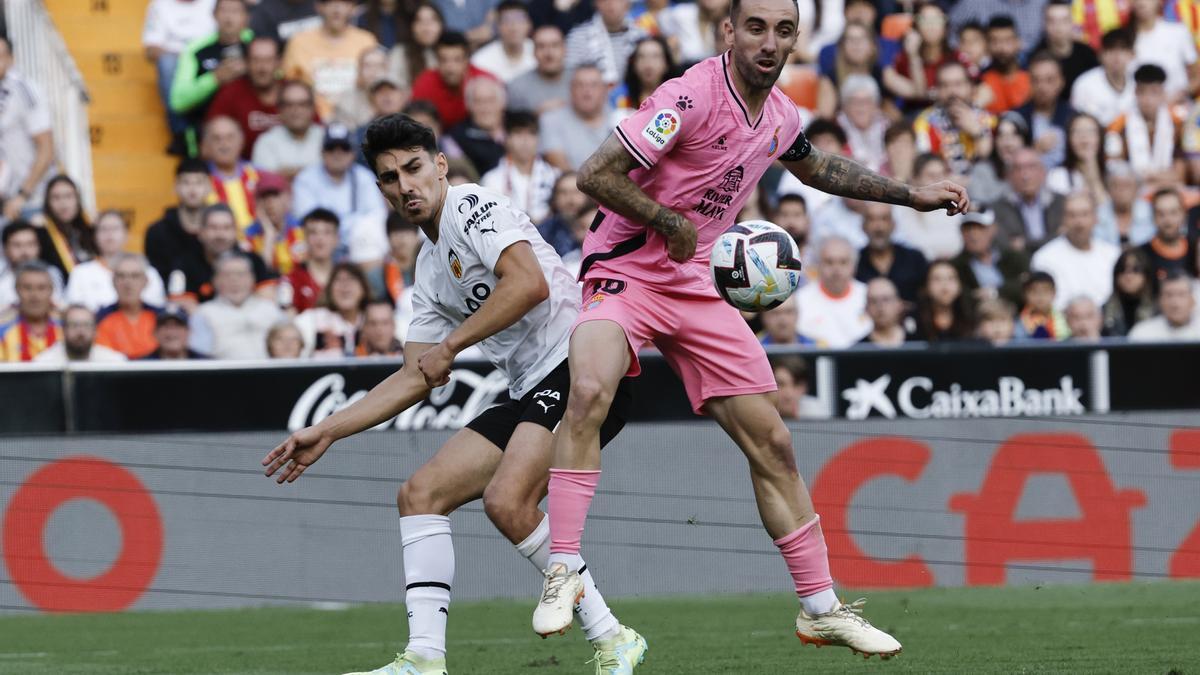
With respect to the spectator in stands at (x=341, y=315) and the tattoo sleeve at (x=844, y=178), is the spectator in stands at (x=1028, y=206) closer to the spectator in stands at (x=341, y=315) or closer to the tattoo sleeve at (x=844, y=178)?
the spectator in stands at (x=341, y=315)

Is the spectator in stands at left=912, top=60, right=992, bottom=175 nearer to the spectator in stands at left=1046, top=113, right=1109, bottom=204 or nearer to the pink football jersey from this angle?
the spectator in stands at left=1046, top=113, right=1109, bottom=204

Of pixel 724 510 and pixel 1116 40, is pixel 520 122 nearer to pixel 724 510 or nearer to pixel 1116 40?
pixel 724 510

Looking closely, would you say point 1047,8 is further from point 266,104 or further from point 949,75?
point 266,104

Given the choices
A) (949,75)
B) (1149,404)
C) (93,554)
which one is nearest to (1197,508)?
(1149,404)

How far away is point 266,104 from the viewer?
601 inches

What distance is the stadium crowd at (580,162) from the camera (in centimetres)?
1342

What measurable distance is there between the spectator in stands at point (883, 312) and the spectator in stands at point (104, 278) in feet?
17.7

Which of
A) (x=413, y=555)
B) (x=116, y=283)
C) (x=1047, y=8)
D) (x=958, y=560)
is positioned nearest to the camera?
(x=413, y=555)

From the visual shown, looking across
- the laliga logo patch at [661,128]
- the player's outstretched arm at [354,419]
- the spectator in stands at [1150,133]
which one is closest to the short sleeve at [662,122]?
the laliga logo patch at [661,128]

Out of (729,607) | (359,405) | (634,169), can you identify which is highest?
(634,169)

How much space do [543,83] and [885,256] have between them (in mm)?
3521

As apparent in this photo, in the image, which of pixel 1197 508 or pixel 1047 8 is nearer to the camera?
pixel 1197 508

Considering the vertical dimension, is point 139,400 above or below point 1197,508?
above

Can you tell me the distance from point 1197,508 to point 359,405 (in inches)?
284
